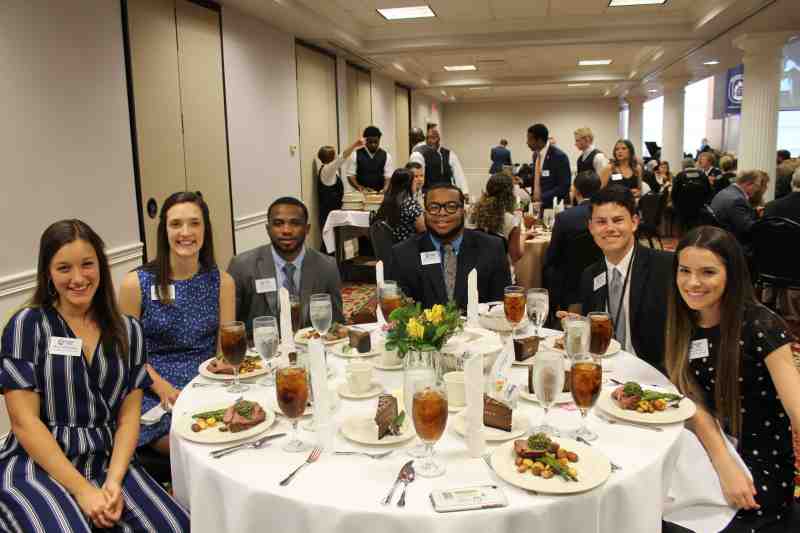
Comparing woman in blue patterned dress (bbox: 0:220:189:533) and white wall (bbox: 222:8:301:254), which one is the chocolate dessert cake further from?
white wall (bbox: 222:8:301:254)

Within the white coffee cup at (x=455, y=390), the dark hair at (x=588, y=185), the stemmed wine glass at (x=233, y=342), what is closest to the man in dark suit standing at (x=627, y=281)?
the white coffee cup at (x=455, y=390)

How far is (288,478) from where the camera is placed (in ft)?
4.47

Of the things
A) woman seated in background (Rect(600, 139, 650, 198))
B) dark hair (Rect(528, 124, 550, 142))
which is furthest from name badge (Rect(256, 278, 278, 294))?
woman seated in background (Rect(600, 139, 650, 198))

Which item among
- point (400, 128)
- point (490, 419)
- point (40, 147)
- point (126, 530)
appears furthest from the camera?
point (400, 128)

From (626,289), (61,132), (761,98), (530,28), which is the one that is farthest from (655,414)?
(761,98)

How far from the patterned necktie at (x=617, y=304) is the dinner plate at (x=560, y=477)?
4.17ft

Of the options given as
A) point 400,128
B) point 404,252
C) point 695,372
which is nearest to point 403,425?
point 695,372

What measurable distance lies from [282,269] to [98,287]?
1022 mm

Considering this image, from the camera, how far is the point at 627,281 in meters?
2.62

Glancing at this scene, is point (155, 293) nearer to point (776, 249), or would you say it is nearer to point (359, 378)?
point (359, 378)

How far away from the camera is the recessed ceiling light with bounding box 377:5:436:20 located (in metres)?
7.24

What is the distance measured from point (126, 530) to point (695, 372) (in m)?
1.75

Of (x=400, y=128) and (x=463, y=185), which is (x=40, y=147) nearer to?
(x=463, y=185)

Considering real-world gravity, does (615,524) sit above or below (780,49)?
below
